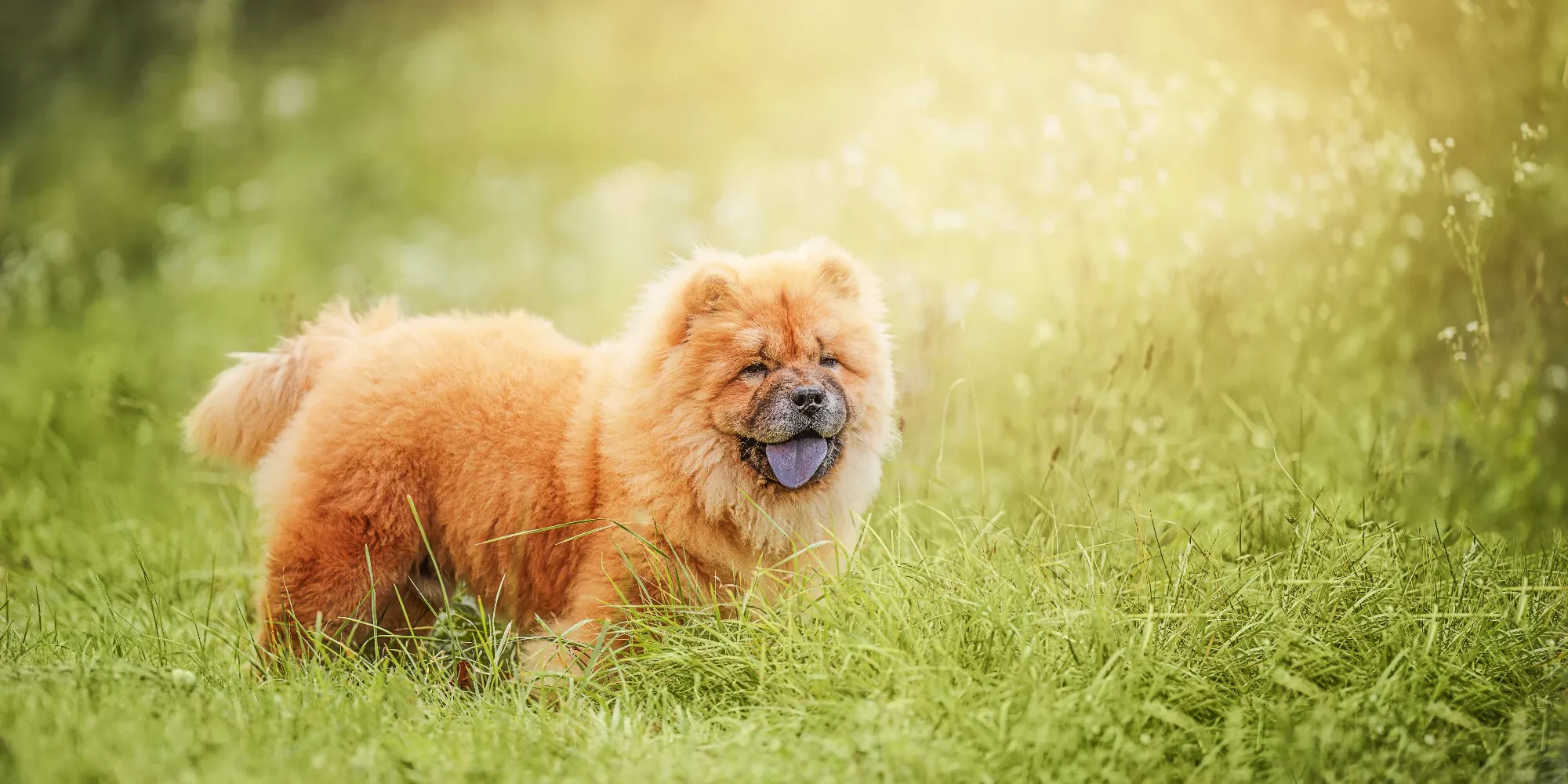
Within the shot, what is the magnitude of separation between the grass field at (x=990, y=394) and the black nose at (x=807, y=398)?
47 centimetres

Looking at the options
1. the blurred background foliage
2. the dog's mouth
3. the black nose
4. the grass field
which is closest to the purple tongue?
the dog's mouth

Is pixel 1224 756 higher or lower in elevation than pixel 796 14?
lower

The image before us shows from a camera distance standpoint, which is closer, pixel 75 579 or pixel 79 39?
pixel 75 579

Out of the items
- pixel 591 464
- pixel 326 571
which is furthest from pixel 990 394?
pixel 326 571

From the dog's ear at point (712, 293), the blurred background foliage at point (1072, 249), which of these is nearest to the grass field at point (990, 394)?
the blurred background foliage at point (1072, 249)

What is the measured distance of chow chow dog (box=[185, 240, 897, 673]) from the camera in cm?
331

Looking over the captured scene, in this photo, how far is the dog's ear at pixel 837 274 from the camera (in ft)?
11.6

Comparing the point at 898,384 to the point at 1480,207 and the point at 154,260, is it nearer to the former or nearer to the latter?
the point at 1480,207

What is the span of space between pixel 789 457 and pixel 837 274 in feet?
2.04

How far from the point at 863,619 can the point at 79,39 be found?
9.78 meters

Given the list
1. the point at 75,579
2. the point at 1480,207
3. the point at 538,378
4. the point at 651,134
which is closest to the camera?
the point at 538,378

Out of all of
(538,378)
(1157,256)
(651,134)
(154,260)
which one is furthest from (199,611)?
(651,134)

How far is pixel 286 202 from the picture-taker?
905 cm

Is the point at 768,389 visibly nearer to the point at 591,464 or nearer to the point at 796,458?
the point at 796,458
